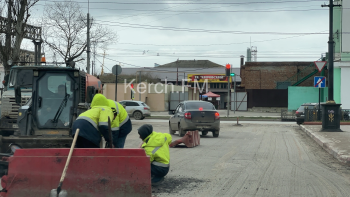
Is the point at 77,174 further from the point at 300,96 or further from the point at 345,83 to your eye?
the point at 300,96

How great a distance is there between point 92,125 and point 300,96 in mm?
39774

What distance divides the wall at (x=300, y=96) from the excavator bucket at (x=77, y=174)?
3987cm

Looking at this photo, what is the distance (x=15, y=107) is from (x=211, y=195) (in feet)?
27.8

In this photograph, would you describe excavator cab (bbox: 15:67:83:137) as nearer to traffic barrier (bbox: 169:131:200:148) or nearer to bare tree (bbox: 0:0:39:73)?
traffic barrier (bbox: 169:131:200:148)

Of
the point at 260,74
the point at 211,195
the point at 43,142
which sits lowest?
the point at 211,195

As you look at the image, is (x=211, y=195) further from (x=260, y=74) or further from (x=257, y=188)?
(x=260, y=74)

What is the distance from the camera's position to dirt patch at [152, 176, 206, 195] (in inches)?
270

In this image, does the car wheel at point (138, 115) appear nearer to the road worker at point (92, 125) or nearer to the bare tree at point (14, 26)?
the bare tree at point (14, 26)

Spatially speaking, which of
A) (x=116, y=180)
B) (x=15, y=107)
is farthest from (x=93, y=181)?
(x=15, y=107)

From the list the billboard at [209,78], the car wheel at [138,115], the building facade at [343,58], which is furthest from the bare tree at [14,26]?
the billboard at [209,78]

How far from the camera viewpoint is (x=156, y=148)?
6.97m

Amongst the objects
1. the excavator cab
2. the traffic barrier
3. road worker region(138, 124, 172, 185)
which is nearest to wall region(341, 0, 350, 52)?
the traffic barrier

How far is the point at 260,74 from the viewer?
53875 millimetres

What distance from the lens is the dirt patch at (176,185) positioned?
22.5 feet
